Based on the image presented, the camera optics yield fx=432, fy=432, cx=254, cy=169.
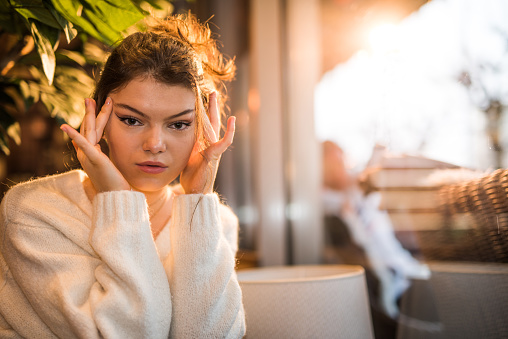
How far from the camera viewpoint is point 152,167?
0.81 m

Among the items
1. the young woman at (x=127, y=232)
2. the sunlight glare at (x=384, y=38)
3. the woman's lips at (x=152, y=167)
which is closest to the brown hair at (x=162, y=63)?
the young woman at (x=127, y=232)

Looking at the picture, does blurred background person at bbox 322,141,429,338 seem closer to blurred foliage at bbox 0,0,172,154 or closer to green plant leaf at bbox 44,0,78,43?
blurred foliage at bbox 0,0,172,154

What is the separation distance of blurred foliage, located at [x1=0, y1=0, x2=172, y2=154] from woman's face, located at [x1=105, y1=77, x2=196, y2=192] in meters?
0.13

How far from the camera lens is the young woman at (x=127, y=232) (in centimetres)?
74

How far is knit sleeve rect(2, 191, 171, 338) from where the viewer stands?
722mm

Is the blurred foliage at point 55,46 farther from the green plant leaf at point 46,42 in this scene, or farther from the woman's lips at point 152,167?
the woman's lips at point 152,167

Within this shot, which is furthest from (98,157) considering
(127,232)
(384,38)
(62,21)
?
(384,38)

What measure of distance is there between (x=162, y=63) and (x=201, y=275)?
15.8 inches

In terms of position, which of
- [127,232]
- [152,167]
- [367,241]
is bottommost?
[367,241]

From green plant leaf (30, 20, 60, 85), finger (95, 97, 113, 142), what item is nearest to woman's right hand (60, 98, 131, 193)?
finger (95, 97, 113, 142)

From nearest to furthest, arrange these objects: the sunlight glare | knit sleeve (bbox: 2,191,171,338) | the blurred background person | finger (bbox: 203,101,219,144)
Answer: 1. knit sleeve (bbox: 2,191,171,338)
2. finger (bbox: 203,101,219,144)
3. the sunlight glare
4. the blurred background person

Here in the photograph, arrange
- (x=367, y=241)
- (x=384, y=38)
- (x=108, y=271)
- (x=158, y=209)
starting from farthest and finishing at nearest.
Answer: (x=367, y=241) < (x=384, y=38) < (x=158, y=209) < (x=108, y=271)

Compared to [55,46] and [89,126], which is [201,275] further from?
[55,46]

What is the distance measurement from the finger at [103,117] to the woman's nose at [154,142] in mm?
87
